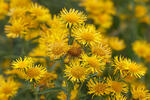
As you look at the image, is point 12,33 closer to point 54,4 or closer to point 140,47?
point 54,4

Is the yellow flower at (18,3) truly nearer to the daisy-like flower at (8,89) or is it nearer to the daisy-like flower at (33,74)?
the daisy-like flower at (8,89)

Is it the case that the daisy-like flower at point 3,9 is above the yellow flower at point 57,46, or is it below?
above

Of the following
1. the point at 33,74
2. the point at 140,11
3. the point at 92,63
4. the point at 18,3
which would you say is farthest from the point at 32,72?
the point at 140,11

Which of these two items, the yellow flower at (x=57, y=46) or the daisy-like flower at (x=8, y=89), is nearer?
the yellow flower at (x=57, y=46)

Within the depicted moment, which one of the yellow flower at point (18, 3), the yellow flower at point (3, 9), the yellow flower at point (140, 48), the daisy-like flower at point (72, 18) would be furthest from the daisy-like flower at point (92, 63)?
the yellow flower at point (140, 48)

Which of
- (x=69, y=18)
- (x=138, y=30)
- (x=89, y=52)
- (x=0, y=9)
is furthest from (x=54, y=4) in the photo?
(x=138, y=30)

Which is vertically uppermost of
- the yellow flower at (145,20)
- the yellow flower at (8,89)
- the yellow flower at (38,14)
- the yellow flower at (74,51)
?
the yellow flower at (145,20)

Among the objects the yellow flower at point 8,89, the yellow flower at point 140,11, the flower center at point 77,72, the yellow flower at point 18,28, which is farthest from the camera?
the yellow flower at point 140,11

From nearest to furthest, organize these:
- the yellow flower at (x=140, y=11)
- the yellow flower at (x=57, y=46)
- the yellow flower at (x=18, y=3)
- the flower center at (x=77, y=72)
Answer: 1. the flower center at (x=77, y=72)
2. the yellow flower at (x=57, y=46)
3. the yellow flower at (x=18, y=3)
4. the yellow flower at (x=140, y=11)

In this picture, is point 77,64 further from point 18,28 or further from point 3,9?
point 3,9
